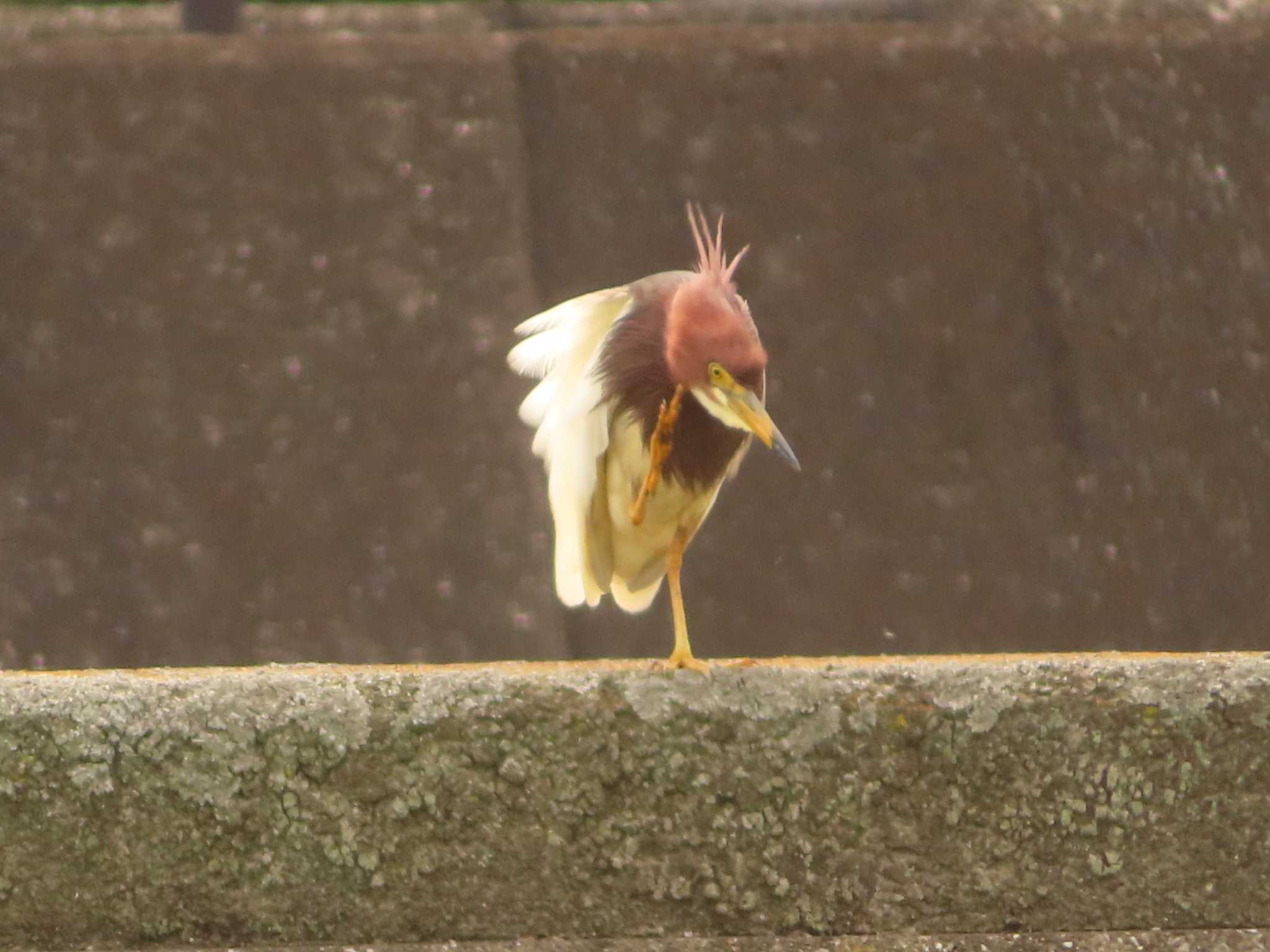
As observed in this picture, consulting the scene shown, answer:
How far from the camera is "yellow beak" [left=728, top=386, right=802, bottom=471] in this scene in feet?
4.82

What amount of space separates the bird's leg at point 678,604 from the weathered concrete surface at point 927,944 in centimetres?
39

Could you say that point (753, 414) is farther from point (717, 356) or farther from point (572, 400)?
point (572, 400)

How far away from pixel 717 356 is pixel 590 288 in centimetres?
156

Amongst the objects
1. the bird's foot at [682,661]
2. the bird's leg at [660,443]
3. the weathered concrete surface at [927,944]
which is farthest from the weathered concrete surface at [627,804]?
the bird's leg at [660,443]

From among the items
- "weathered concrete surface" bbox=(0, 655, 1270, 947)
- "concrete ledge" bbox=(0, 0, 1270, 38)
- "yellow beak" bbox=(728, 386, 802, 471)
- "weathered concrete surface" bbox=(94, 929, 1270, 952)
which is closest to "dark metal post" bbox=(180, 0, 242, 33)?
"concrete ledge" bbox=(0, 0, 1270, 38)

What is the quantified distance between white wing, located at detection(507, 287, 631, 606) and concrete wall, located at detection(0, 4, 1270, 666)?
1.19m

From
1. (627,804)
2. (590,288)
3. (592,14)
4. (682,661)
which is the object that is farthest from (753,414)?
(592,14)

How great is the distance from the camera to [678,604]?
167 centimetres

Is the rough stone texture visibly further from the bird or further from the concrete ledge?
the bird

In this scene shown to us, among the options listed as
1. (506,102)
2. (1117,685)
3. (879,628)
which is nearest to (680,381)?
(1117,685)

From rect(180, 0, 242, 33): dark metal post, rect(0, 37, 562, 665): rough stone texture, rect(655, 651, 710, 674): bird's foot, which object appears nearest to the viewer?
rect(655, 651, 710, 674): bird's foot

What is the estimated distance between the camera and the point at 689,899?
3.36 feet

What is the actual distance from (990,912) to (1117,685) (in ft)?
0.48

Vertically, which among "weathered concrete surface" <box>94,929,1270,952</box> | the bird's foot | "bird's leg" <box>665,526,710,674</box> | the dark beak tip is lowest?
"weathered concrete surface" <box>94,929,1270,952</box>
